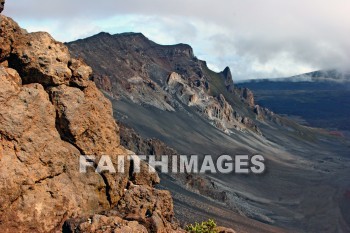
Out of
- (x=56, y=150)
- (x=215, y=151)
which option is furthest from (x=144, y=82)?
(x=56, y=150)

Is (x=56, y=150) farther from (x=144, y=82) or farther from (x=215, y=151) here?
(x=144, y=82)

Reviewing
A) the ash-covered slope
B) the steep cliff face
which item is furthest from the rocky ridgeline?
the steep cliff face

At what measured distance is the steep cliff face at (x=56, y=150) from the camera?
24312mm

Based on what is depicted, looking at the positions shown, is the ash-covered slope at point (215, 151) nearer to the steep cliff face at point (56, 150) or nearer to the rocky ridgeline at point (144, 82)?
the rocky ridgeline at point (144, 82)

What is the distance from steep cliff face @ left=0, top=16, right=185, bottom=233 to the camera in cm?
2431

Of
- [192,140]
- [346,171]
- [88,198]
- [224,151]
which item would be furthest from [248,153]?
[88,198]

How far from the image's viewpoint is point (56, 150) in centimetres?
2662

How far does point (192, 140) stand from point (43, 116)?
114270mm

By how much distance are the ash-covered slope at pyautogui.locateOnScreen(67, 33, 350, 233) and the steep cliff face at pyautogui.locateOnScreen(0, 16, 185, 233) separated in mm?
33178

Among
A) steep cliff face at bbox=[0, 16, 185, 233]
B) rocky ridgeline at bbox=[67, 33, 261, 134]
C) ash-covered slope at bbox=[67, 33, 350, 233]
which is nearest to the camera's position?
steep cliff face at bbox=[0, 16, 185, 233]

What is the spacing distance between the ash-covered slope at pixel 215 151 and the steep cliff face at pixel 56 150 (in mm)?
33178

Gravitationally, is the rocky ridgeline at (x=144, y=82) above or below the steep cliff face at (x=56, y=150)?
above

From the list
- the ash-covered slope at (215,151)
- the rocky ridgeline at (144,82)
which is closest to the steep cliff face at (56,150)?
the ash-covered slope at (215,151)

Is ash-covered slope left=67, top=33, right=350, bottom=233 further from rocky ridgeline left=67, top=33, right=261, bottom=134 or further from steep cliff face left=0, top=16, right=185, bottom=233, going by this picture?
steep cliff face left=0, top=16, right=185, bottom=233
